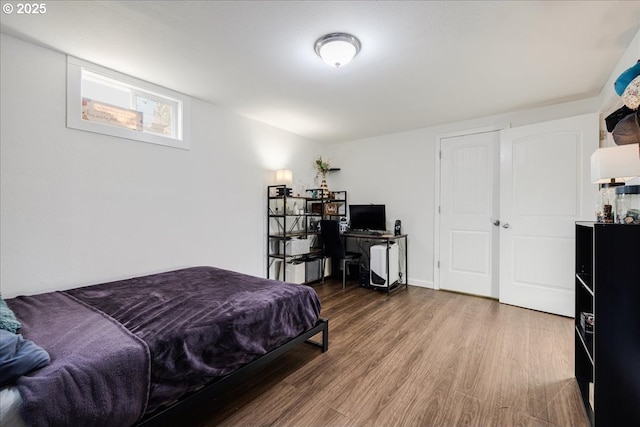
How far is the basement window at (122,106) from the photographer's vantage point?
2.27 m

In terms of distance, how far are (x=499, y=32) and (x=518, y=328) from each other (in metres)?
2.61

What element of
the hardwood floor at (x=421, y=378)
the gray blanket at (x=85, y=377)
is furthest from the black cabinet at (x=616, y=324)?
the gray blanket at (x=85, y=377)

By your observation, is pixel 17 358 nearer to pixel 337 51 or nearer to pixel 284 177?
pixel 337 51

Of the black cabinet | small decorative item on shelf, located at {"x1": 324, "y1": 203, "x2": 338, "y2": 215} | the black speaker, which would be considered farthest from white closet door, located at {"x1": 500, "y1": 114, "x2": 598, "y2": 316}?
small decorative item on shelf, located at {"x1": 324, "y1": 203, "x2": 338, "y2": 215}

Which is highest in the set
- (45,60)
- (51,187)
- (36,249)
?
(45,60)

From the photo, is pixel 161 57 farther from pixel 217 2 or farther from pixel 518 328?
pixel 518 328

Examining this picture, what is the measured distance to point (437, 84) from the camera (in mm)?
2695

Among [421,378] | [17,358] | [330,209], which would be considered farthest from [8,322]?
[330,209]

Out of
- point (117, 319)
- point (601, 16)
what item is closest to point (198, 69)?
point (117, 319)

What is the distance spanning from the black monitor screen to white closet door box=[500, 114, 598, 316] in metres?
1.56

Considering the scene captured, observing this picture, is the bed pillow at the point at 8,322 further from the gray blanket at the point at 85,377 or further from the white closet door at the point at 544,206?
the white closet door at the point at 544,206

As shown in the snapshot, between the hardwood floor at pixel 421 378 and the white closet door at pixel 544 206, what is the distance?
36 centimetres

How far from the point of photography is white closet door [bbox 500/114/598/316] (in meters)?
2.92

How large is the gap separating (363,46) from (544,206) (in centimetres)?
271
